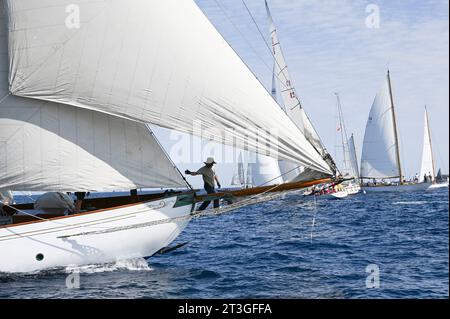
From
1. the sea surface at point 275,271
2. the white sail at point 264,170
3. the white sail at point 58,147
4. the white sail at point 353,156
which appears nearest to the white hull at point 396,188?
the white sail at point 353,156

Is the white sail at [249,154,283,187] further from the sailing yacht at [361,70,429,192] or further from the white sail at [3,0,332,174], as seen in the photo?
the white sail at [3,0,332,174]

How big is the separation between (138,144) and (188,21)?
3.71 metres

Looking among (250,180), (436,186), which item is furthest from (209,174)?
(436,186)

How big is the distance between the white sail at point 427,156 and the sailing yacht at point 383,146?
554 centimetres

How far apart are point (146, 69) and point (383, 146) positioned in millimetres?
59712

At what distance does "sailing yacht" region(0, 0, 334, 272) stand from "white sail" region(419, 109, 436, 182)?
217 ft

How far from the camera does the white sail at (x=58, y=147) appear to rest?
15289 mm

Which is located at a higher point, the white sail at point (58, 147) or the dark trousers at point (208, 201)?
the white sail at point (58, 147)

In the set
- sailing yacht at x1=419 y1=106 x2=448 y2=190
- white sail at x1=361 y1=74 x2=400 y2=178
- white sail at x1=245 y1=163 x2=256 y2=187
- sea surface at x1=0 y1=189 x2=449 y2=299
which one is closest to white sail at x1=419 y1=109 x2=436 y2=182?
sailing yacht at x1=419 y1=106 x2=448 y2=190

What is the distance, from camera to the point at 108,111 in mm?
14844

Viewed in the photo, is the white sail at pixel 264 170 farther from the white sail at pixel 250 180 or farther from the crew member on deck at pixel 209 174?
the crew member on deck at pixel 209 174

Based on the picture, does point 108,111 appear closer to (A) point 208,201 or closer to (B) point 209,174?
(B) point 209,174

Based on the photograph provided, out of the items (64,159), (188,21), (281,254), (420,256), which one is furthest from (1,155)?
(420,256)

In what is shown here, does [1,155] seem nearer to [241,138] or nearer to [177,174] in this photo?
[177,174]
